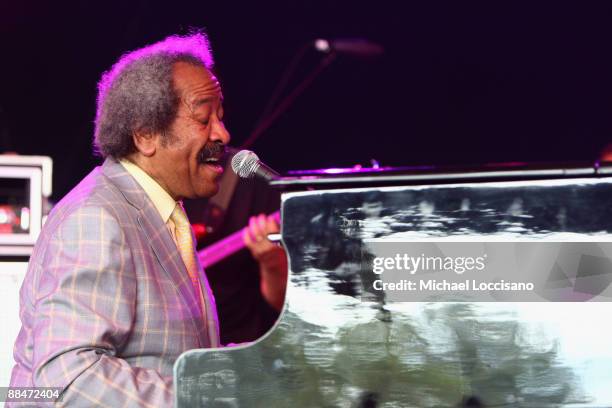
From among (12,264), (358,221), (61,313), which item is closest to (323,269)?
(358,221)

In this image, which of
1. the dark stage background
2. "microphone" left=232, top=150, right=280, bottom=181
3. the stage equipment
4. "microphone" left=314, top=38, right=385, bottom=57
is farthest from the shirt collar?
the dark stage background

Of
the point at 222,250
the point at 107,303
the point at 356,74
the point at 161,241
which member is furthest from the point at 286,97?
the point at 107,303

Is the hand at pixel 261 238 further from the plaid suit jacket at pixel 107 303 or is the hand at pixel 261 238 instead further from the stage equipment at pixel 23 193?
the plaid suit jacket at pixel 107 303

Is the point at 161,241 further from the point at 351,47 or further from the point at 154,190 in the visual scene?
the point at 351,47

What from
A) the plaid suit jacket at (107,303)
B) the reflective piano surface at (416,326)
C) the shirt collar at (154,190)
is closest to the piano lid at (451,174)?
the reflective piano surface at (416,326)

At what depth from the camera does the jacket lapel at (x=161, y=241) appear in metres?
2.03

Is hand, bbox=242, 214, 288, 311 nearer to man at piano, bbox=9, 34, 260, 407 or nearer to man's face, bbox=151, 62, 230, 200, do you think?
man at piano, bbox=9, 34, 260, 407

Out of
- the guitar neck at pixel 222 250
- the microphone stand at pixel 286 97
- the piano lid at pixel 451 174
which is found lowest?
the piano lid at pixel 451 174

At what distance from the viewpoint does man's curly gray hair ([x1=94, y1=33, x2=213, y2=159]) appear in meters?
2.22

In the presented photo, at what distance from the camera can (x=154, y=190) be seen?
2234 millimetres

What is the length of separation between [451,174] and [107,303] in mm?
790

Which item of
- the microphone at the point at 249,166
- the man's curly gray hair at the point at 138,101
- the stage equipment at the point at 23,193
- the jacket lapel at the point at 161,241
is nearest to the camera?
the microphone at the point at 249,166

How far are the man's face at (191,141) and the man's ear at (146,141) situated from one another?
0.04ft

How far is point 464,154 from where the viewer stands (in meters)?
4.57
